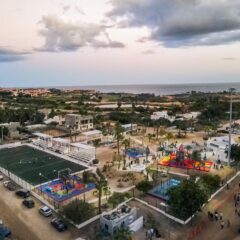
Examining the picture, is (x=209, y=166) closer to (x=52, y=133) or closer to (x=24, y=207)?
(x=24, y=207)

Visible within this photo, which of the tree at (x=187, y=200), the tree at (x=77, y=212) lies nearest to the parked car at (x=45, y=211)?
the tree at (x=77, y=212)

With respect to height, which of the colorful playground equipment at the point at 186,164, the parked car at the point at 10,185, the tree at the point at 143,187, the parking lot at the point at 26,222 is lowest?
the parking lot at the point at 26,222

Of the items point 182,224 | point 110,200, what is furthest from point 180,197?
point 110,200

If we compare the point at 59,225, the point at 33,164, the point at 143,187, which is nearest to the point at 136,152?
the point at 33,164

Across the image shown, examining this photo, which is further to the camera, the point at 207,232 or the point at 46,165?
the point at 46,165

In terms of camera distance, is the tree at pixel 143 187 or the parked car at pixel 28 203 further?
the tree at pixel 143 187

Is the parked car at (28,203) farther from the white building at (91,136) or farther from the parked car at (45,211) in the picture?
the white building at (91,136)
